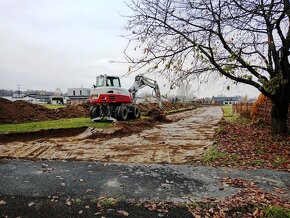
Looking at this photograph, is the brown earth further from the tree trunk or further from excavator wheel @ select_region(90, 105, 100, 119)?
the tree trunk

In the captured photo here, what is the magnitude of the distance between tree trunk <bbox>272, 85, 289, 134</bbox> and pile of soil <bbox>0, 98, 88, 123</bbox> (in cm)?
1523

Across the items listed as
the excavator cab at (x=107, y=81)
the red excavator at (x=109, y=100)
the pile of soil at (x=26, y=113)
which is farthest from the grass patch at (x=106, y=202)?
the pile of soil at (x=26, y=113)

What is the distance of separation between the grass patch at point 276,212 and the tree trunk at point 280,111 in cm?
753

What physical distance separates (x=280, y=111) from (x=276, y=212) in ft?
25.9

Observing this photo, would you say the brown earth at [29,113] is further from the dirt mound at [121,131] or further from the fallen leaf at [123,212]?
the fallen leaf at [123,212]

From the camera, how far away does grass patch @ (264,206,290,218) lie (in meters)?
4.70

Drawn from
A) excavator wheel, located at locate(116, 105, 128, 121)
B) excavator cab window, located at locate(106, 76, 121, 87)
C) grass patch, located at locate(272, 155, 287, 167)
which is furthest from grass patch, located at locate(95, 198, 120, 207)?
excavator cab window, located at locate(106, 76, 121, 87)

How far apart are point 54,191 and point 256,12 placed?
806cm

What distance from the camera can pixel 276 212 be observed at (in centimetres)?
475

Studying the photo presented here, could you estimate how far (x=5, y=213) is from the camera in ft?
16.1

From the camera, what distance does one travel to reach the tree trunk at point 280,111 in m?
11.5

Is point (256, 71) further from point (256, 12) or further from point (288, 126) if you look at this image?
point (288, 126)

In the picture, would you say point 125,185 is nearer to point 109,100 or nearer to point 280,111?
point 280,111

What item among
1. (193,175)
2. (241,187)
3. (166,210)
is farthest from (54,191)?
(241,187)
